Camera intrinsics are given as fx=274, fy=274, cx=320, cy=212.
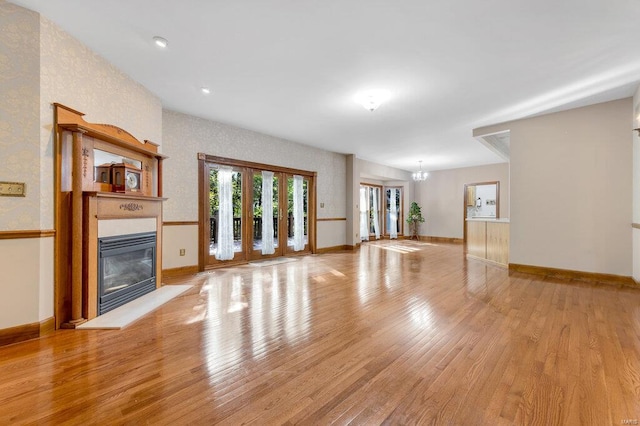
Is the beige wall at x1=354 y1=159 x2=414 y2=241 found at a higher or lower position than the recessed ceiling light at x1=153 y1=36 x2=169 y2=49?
lower

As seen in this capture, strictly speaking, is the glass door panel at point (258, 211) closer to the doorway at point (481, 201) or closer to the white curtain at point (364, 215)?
the white curtain at point (364, 215)

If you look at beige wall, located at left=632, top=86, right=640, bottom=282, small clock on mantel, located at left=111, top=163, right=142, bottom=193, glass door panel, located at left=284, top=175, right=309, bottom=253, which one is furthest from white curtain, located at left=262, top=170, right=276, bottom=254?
beige wall, located at left=632, top=86, right=640, bottom=282

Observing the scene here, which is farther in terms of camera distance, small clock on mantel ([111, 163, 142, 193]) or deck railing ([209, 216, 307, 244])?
deck railing ([209, 216, 307, 244])

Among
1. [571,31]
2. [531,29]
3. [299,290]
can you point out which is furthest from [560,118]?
[299,290]

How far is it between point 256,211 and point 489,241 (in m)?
5.38

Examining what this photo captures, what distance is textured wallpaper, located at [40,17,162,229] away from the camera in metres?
2.63

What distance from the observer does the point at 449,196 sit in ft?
36.3

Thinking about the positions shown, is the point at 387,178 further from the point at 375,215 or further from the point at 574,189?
the point at 574,189

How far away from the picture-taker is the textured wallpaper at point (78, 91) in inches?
104

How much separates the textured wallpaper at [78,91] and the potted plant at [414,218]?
990cm

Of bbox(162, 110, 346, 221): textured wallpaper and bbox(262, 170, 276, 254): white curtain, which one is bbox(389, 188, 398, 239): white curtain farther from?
bbox(262, 170, 276, 254): white curtain

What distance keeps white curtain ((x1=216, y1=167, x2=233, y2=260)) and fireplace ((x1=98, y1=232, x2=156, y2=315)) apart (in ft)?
5.58

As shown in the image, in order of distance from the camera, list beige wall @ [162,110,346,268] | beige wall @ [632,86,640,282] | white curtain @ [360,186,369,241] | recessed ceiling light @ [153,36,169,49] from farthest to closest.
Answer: white curtain @ [360,186,369,241] → beige wall @ [162,110,346,268] → beige wall @ [632,86,640,282] → recessed ceiling light @ [153,36,169,49]

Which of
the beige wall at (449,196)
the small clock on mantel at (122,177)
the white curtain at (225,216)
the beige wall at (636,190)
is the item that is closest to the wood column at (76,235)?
the small clock on mantel at (122,177)
